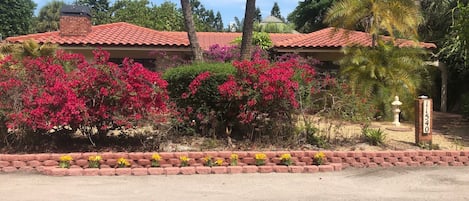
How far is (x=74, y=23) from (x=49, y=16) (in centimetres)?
3954

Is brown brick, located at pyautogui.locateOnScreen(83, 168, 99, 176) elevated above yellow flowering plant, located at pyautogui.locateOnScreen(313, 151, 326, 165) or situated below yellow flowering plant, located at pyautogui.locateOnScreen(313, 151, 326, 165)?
below

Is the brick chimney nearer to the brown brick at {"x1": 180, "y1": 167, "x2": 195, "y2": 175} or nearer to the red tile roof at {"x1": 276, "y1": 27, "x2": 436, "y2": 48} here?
the red tile roof at {"x1": 276, "y1": 27, "x2": 436, "y2": 48}

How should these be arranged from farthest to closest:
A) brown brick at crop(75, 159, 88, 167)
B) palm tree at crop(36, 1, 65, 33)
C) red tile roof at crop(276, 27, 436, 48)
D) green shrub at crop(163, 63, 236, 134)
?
palm tree at crop(36, 1, 65, 33)
red tile roof at crop(276, 27, 436, 48)
green shrub at crop(163, 63, 236, 134)
brown brick at crop(75, 159, 88, 167)

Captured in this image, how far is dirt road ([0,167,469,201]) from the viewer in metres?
6.13

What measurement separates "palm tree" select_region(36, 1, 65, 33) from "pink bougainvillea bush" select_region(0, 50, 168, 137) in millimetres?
45357

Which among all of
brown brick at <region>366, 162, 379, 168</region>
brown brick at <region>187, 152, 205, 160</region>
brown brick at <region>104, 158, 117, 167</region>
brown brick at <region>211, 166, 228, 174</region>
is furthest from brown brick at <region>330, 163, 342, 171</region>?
brown brick at <region>104, 158, 117, 167</region>

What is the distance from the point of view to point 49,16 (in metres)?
53.6

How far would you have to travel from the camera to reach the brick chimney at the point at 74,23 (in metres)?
17.9

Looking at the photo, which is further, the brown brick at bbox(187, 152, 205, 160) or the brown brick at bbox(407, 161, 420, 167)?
the brown brick at bbox(407, 161, 420, 167)

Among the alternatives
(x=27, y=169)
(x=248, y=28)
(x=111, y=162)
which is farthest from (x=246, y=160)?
(x=248, y=28)

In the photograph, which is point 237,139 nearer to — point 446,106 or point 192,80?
point 192,80

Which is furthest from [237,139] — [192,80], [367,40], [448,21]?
[448,21]

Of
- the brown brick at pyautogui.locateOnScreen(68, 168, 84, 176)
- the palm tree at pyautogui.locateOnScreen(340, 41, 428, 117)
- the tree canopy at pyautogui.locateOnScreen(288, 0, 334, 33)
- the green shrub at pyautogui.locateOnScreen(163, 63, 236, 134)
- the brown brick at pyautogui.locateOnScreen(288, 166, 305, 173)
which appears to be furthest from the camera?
the tree canopy at pyautogui.locateOnScreen(288, 0, 334, 33)

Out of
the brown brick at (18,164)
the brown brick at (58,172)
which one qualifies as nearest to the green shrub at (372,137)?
the brown brick at (58,172)
